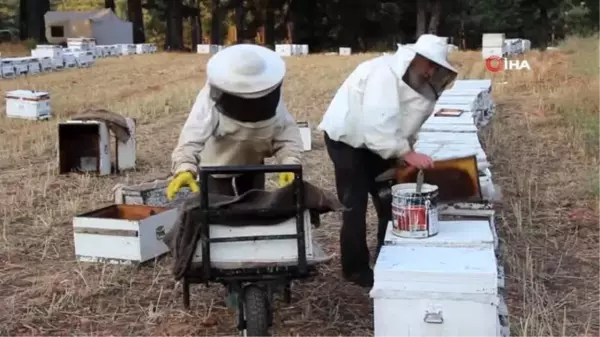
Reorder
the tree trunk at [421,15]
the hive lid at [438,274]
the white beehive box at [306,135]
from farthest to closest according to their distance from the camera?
1. the tree trunk at [421,15]
2. the white beehive box at [306,135]
3. the hive lid at [438,274]

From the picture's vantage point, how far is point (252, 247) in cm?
388

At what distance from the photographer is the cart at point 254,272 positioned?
12.4 feet

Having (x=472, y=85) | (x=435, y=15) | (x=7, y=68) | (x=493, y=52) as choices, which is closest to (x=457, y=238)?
(x=472, y=85)

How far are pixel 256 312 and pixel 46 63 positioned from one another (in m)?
21.7

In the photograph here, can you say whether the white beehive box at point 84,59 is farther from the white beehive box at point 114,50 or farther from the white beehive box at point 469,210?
the white beehive box at point 469,210

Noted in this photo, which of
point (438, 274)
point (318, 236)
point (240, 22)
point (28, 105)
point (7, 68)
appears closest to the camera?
point (438, 274)

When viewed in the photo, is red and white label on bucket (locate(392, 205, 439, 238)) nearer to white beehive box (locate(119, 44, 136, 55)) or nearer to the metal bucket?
the metal bucket

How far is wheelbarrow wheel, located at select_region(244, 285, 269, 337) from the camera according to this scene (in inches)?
152

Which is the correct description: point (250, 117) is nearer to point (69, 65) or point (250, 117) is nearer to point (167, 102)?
point (167, 102)

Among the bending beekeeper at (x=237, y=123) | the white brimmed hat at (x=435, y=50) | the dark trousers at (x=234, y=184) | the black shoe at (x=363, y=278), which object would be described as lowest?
the black shoe at (x=363, y=278)

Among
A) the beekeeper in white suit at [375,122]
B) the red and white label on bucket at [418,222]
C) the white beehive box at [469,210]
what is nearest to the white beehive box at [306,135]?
the beekeeper in white suit at [375,122]

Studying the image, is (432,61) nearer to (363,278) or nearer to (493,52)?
(363,278)

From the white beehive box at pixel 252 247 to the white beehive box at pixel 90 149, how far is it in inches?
191

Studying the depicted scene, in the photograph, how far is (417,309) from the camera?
3.61 metres
